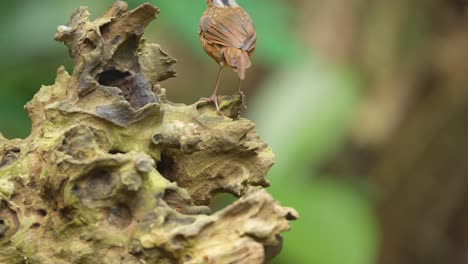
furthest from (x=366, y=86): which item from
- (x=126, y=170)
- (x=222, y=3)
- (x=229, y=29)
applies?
(x=126, y=170)

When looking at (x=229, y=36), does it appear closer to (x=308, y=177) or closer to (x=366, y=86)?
(x=308, y=177)

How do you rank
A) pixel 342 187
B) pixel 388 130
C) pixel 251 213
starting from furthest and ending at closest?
pixel 388 130, pixel 342 187, pixel 251 213

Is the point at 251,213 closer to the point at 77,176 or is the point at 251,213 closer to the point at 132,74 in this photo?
the point at 77,176

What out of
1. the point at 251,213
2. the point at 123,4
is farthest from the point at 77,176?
the point at 123,4

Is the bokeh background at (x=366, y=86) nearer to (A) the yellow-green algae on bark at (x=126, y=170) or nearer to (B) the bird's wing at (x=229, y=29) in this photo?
(B) the bird's wing at (x=229, y=29)

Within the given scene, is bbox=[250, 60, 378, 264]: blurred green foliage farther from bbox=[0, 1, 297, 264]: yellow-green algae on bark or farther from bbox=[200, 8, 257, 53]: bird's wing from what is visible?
bbox=[0, 1, 297, 264]: yellow-green algae on bark

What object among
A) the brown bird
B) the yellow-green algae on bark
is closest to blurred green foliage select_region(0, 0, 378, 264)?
the brown bird

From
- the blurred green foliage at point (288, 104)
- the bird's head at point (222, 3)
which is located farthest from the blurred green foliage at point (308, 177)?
the bird's head at point (222, 3)
